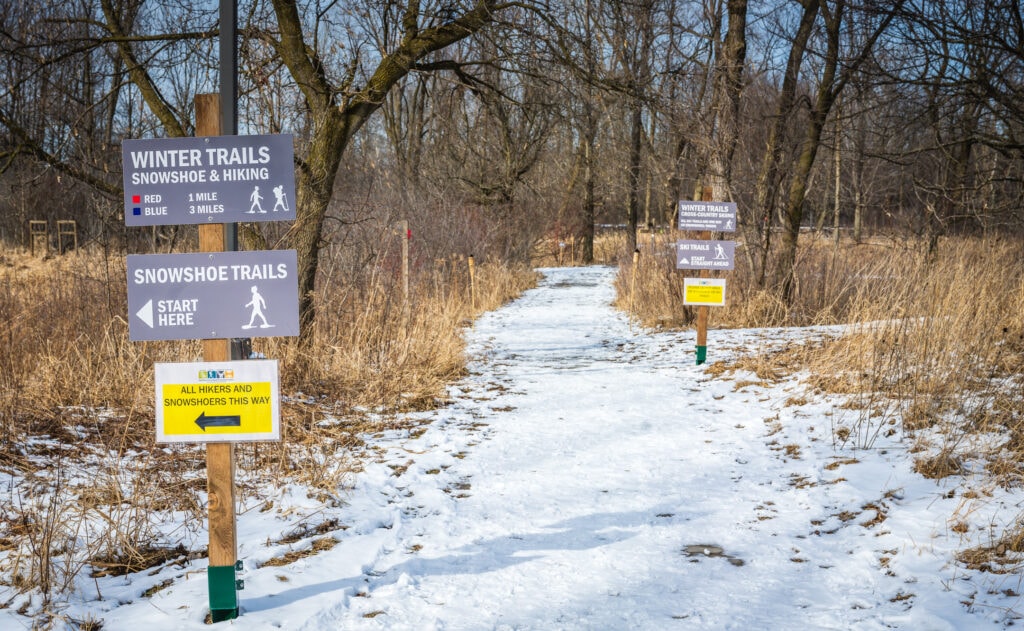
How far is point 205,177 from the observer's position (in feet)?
10.1

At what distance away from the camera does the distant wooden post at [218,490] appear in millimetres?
3111

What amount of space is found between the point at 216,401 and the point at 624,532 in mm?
2392

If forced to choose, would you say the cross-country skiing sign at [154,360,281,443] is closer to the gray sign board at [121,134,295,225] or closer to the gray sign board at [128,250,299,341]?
the gray sign board at [128,250,299,341]

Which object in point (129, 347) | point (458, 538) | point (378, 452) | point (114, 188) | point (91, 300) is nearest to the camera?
point (458, 538)

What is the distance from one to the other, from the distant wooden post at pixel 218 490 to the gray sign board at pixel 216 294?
0.08 metres

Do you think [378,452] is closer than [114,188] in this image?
Yes

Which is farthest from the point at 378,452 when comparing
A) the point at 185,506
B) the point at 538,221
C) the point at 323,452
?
the point at 538,221

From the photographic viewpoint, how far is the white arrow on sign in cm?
307

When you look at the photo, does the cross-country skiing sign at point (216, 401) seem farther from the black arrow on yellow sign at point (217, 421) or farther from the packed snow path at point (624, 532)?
the packed snow path at point (624, 532)

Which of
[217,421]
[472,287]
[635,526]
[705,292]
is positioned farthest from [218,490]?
[472,287]

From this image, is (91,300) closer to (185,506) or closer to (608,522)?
(185,506)

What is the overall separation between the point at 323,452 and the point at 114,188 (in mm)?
3865

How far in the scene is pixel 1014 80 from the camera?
25.7ft

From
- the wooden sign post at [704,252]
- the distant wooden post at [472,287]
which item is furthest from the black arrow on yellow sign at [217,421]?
the distant wooden post at [472,287]
